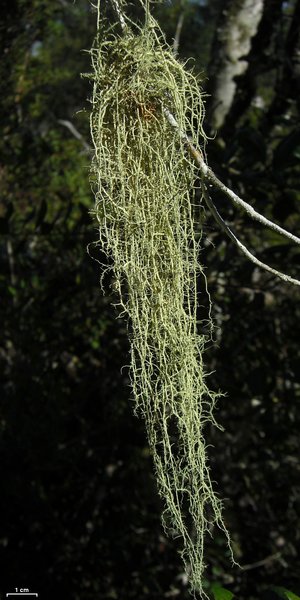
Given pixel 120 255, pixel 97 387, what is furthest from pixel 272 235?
pixel 120 255

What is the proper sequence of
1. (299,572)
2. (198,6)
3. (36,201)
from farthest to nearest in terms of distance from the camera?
(198,6), (36,201), (299,572)

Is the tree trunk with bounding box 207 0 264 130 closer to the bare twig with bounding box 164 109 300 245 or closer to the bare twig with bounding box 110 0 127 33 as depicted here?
the bare twig with bounding box 110 0 127 33

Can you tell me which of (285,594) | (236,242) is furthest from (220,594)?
(236,242)

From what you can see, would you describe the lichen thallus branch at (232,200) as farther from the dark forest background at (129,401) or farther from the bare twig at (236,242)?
the dark forest background at (129,401)

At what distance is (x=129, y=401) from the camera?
8.48 feet

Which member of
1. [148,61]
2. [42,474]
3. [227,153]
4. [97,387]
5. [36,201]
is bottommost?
[42,474]

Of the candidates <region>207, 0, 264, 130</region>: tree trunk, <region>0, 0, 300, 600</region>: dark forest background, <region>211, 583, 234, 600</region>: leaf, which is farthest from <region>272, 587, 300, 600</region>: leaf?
<region>207, 0, 264, 130</region>: tree trunk

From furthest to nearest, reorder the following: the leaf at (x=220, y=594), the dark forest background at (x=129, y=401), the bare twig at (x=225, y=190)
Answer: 1. the dark forest background at (x=129, y=401)
2. the leaf at (x=220, y=594)
3. the bare twig at (x=225, y=190)

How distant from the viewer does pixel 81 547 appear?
2748 mm

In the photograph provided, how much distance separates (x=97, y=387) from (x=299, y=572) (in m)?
1.06

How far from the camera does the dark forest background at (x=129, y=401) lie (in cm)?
242

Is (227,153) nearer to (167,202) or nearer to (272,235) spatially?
(272,235)

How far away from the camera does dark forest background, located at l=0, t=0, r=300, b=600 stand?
242 cm

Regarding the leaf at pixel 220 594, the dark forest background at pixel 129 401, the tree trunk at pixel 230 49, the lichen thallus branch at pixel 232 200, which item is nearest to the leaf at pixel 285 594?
the leaf at pixel 220 594
